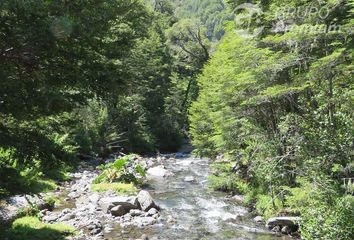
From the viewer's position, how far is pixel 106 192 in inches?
666

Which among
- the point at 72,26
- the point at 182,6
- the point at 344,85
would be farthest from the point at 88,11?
the point at 182,6

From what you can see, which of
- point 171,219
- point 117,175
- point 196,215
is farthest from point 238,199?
point 117,175

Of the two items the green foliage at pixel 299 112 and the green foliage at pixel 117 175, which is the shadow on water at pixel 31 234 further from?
the green foliage at pixel 117 175

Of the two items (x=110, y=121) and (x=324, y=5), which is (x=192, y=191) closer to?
(x=324, y=5)

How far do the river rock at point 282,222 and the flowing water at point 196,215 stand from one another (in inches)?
12.9

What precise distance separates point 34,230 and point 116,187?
22.8 ft

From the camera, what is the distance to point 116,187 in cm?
1753

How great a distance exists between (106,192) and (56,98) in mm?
10649

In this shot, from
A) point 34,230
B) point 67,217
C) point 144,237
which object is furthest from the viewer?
point 67,217

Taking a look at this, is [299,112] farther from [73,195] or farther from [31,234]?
[73,195]

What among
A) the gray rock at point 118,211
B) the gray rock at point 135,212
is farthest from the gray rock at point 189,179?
the gray rock at point 118,211

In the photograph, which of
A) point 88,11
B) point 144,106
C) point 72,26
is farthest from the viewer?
point 144,106

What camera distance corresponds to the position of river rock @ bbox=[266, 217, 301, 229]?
1190 cm

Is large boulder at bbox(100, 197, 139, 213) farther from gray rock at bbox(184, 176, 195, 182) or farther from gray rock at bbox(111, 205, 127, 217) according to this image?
gray rock at bbox(184, 176, 195, 182)
